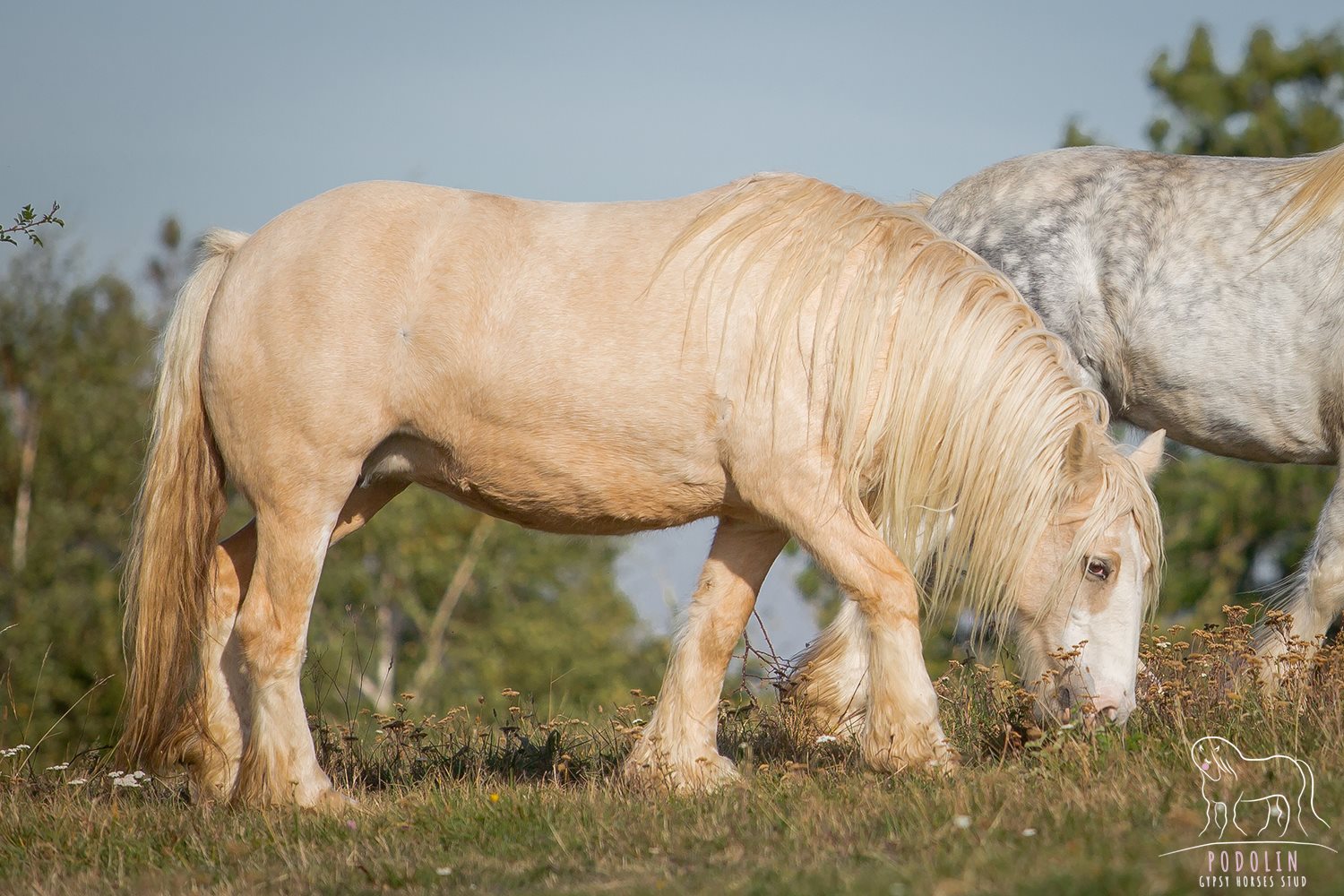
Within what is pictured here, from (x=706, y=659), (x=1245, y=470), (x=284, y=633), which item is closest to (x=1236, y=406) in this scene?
(x=706, y=659)

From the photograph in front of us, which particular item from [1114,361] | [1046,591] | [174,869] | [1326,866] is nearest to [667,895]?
[1326,866]

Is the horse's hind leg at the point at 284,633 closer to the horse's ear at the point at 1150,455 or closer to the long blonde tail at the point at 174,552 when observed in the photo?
the long blonde tail at the point at 174,552

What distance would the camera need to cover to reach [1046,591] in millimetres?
4074

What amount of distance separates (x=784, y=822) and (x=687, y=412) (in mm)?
1310

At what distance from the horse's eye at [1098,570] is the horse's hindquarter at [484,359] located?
3.96 ft

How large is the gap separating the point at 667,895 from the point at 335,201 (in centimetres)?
268

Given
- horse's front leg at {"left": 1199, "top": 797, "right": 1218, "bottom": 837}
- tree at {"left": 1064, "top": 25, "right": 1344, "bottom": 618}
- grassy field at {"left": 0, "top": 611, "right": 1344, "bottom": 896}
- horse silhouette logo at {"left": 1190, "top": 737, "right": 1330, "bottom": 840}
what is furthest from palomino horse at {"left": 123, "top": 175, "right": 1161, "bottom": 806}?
tree at {"left": 1064, "top": 25, "right": 1344, "bottom": 618}

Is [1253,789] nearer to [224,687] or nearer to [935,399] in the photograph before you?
[935,399]

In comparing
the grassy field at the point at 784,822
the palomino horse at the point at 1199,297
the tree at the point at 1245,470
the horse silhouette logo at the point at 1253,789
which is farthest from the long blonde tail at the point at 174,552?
the tree at the point at 1245,470

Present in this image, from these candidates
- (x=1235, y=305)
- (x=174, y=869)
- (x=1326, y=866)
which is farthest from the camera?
(x=1235, y=305)

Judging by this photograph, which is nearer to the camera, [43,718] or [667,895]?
[667,895]

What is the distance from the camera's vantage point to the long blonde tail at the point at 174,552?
4469mm

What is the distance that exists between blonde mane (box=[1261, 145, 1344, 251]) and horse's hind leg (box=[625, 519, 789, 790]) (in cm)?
238

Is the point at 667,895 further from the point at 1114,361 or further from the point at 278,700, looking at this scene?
the point at 1114,361
